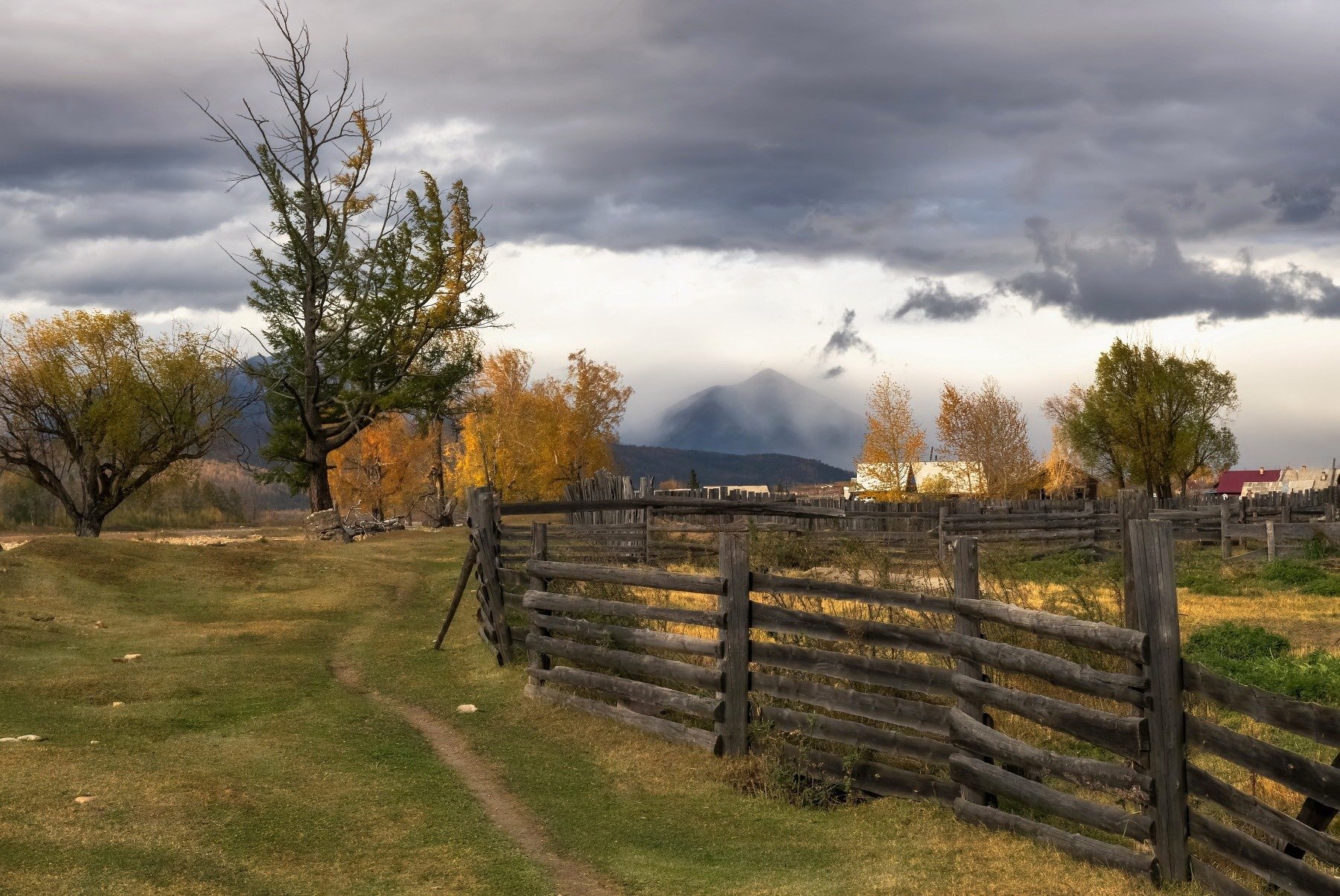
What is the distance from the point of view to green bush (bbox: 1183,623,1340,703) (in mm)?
11977

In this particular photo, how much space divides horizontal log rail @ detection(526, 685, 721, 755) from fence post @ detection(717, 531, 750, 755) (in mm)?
173

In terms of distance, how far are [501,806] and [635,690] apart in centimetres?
251

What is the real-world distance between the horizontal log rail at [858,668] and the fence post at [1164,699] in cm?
204

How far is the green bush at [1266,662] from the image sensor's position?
472 inches

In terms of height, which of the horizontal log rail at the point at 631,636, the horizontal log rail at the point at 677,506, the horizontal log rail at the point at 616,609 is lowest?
the horizontal log rail at the point at 631,636

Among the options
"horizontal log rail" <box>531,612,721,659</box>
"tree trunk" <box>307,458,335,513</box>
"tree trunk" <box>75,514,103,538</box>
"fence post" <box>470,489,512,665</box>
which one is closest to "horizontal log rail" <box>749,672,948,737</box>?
"horizontal log rail" <box>531,612,721,659</box>

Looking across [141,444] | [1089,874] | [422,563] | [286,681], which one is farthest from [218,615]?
[141,444]

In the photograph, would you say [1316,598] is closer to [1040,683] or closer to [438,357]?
[1040,683]

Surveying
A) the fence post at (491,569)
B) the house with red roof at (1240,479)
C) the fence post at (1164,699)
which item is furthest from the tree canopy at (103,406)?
the house with red roof at (1240,479)

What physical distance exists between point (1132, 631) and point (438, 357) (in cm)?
4187

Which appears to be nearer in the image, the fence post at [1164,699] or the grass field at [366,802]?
the fence post at [1164,699]

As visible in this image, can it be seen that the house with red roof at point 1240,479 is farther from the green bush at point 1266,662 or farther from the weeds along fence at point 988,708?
the weeds along fence at point 988,708

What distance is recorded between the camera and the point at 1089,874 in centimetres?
688

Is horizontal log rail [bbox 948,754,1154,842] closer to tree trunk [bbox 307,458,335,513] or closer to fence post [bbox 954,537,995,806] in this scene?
fence post [bbox 954,537,995,806]
